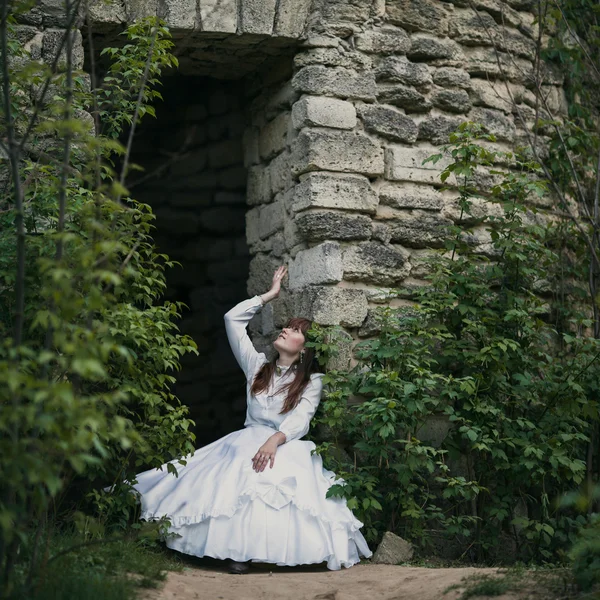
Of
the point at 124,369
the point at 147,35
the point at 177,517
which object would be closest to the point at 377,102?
the point at 147,35

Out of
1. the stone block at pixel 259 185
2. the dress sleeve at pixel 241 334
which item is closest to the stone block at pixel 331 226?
the dress sleeve at pixel 241 334

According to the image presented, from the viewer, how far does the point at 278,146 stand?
482 centimetres

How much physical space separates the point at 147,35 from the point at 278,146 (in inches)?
41.3

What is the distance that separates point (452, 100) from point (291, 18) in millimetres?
952

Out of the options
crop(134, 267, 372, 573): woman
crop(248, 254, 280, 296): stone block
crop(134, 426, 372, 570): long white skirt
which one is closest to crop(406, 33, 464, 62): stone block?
crop(248, 254, 280, 296): stone block

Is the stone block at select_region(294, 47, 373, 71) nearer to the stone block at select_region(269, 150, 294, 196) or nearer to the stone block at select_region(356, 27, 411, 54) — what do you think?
the stone block at select_region(356, 27, 411, 54)

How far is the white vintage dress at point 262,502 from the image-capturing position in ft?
12.6

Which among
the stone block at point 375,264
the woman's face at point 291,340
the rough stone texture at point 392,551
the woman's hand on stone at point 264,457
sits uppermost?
the stone block at point 375,264

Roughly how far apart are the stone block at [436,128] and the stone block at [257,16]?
0.93m

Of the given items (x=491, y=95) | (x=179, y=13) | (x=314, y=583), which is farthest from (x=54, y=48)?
(x=314, y=583)

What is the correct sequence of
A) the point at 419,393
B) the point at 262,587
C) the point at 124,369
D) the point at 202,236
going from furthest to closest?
the point at 202,236
the point at 419,393
the point at 124,369
the point at 262,587

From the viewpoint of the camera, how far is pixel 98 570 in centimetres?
313

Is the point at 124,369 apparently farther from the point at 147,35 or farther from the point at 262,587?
the point at 147,35

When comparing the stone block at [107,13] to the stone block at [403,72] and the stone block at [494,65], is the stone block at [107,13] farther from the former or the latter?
the stone block at [494,65]
